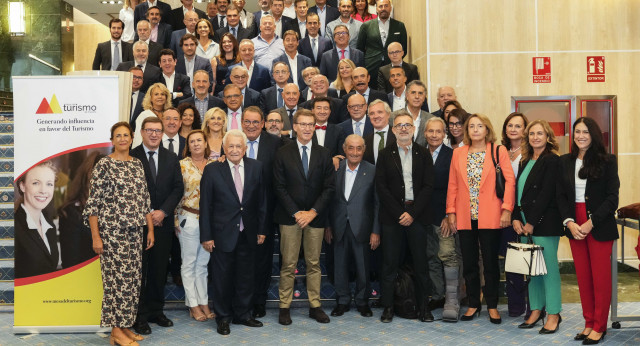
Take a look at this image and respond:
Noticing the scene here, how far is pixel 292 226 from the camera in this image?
18.8 ft

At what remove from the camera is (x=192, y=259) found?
5.69 metres

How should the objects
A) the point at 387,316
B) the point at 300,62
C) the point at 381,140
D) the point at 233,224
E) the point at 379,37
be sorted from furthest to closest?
the point at 379,37
the point at 300,62
the point at 381,140
the point at 387,316
the point at 233,224

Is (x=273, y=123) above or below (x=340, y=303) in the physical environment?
above

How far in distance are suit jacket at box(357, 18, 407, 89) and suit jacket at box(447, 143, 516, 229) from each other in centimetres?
317

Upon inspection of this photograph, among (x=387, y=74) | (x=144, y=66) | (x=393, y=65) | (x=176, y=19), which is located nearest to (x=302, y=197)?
(x=387, y=74)

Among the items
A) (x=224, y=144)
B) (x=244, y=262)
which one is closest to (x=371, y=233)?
(x=244, y=262)

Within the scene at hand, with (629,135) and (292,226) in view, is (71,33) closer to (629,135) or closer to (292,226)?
(292,226)

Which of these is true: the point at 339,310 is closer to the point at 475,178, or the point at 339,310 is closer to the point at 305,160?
the point at 305,160

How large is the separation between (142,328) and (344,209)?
6.74 ft

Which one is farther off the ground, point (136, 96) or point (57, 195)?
point (136, 96)

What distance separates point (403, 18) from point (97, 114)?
5523 millimetres

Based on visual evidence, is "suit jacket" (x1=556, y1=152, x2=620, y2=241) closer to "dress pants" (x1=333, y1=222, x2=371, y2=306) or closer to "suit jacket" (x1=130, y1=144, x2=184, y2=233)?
"dress pants" (x1=333, y1=222, x2=371, y2=306)

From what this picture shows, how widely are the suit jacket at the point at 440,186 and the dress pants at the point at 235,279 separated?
5.60 ft

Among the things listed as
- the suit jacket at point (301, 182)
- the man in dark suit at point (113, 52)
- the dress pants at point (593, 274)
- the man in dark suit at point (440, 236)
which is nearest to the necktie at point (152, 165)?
the suit jacket at point (301, 182)
